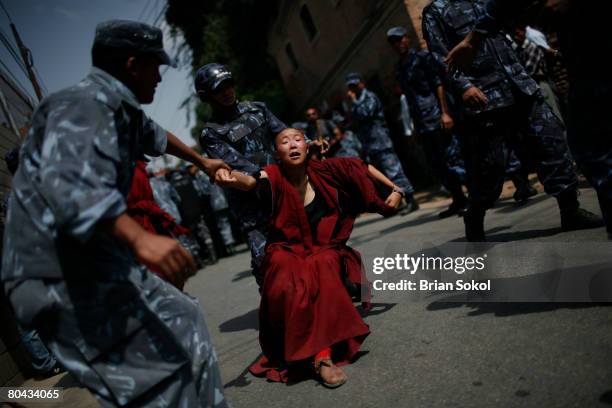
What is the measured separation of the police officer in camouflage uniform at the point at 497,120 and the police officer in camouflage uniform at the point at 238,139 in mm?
1648

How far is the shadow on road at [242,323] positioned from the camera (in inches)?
174

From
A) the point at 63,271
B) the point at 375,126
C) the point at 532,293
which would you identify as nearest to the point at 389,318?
the point at 532,293

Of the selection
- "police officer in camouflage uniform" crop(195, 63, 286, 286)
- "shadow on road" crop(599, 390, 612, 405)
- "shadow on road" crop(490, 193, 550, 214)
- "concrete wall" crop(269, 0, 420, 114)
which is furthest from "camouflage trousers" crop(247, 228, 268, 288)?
"concrete wall" crop(269, 0, 420, 114)

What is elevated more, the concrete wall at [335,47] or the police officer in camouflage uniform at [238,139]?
the concrete wall at [335,47]

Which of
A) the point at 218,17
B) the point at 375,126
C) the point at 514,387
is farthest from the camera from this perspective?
the point at 218,17

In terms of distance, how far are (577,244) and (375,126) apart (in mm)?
5798

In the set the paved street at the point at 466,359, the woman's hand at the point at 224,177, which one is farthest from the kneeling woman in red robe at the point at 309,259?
the paved street at the point at 466,359

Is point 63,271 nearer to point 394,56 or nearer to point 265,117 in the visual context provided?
point 265,117

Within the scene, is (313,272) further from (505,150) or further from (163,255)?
(505,150)

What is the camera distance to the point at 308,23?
59.8 feet

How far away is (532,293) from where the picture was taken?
295cm

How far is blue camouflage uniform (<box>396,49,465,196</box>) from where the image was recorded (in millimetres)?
6789

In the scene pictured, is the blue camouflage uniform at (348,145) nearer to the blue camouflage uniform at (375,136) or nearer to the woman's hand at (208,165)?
the blue camouflage uniform at (375,136)

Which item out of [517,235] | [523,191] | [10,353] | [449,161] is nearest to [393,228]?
[449,161]
